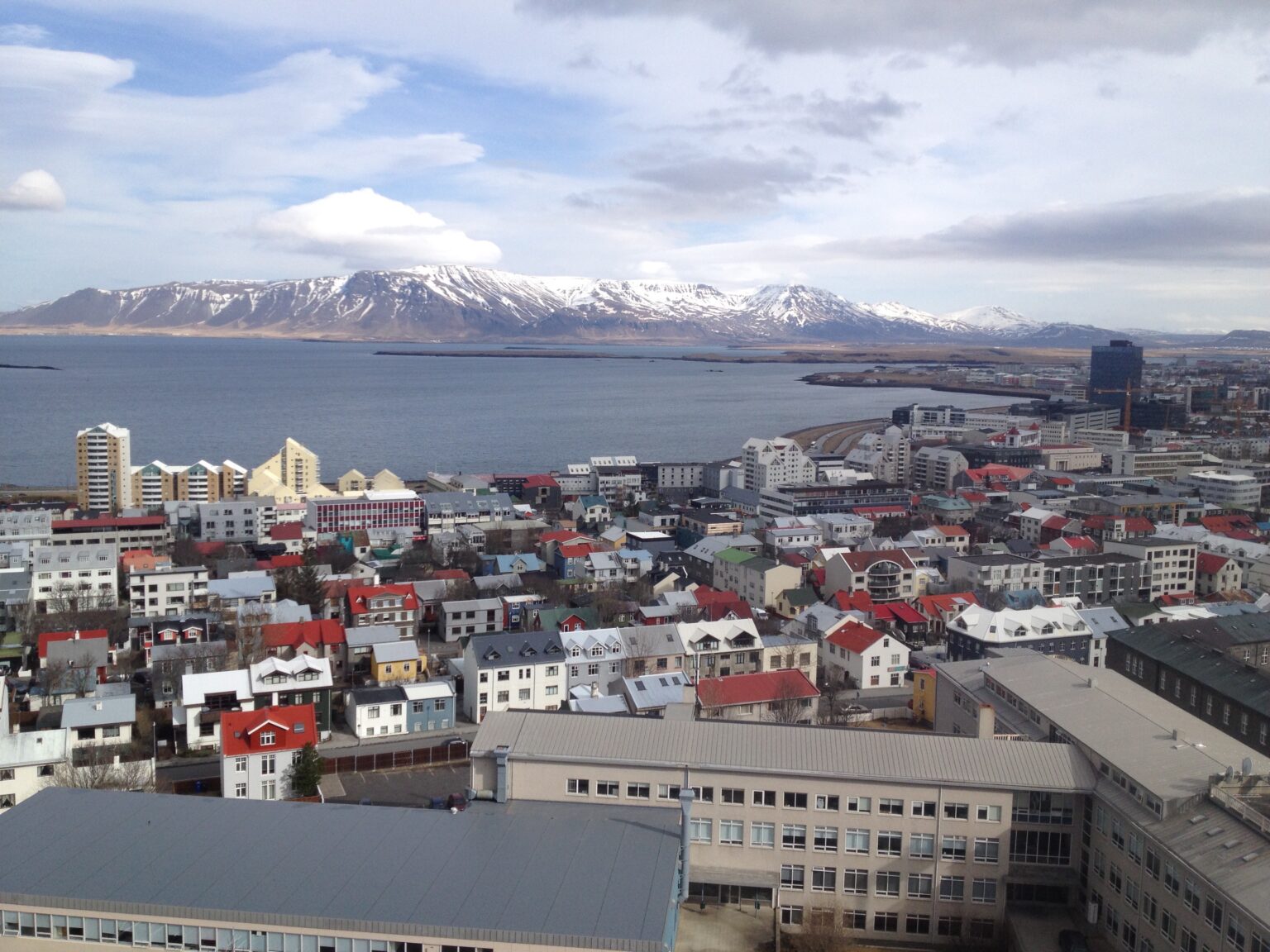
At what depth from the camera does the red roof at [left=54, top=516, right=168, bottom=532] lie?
14.7 metres

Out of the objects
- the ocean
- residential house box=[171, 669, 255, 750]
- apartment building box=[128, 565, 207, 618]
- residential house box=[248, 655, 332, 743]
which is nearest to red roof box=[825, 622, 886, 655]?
residential house box=[248, 655, 332, 743]

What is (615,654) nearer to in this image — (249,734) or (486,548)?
(249,734)

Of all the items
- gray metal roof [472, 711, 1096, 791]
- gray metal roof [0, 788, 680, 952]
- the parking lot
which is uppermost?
gray metal roof [472, 711, 1096, 791]

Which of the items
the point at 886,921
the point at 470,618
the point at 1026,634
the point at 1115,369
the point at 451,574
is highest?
the point at 1115,369

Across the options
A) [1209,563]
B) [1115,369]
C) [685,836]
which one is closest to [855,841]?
[685,836]

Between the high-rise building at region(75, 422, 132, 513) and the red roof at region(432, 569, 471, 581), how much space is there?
8206 millimetres

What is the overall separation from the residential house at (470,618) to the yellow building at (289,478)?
7923mm

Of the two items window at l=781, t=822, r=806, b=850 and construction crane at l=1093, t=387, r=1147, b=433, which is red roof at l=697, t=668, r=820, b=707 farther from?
construction crane at l=1093, t=387, r=1147, b=433

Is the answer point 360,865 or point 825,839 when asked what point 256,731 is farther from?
point 825,839

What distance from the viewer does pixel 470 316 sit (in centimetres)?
12756

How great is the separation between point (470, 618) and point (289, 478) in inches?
389

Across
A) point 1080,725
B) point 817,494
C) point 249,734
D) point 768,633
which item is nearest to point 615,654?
point 768,633

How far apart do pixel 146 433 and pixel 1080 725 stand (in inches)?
1277

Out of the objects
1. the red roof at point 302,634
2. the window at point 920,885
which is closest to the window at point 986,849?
the window at point 920,885
